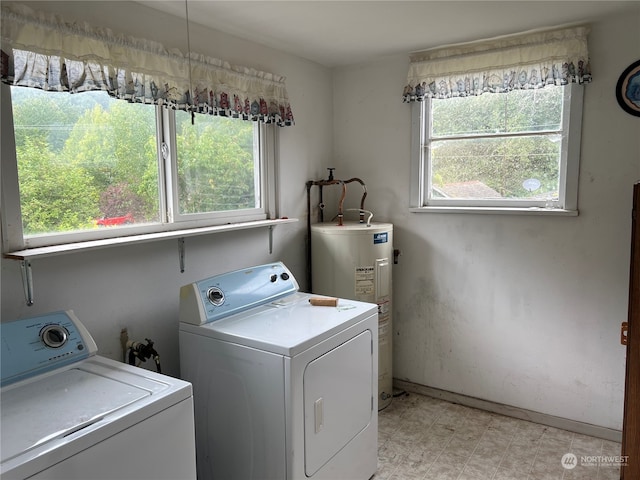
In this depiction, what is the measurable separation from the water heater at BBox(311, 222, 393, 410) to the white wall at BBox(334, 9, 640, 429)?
0.28m

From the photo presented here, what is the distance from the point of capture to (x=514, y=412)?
2.89 meters

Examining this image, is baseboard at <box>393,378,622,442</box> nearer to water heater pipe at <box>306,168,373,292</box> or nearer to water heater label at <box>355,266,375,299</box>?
water heater label at <box>355,266,375,299</box>

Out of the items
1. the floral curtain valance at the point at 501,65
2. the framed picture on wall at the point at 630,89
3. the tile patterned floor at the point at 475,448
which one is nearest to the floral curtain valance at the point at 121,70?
the floral curtain valance at the point at 501,65

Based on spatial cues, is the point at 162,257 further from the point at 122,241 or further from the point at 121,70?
the point at 121,70

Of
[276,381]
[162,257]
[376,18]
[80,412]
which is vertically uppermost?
[376,18]

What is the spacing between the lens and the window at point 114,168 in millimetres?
1774

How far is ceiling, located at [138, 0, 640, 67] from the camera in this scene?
2.13m

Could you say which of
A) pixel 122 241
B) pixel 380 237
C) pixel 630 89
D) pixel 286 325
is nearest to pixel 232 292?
pixel 286 325

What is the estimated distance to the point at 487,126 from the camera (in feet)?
9.32

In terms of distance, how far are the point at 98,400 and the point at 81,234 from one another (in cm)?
82

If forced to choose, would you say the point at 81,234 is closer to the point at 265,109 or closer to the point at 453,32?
the point at 265,109

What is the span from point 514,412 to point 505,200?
1345mm

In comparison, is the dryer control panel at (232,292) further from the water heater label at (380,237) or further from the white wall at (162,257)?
the water heater label at (380,237)

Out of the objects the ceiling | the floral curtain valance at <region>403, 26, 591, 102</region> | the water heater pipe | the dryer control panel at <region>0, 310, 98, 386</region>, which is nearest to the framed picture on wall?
the floral curtain valance at <region>403, 26, 591, 102</region>
